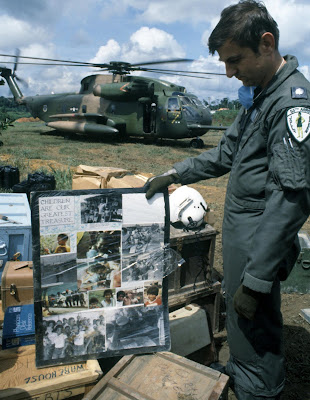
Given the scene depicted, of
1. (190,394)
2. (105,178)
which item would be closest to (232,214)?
(190,394)

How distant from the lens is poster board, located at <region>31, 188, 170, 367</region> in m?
2.20

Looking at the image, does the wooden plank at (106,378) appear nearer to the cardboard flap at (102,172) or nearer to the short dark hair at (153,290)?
the short dark hair at (153,290)

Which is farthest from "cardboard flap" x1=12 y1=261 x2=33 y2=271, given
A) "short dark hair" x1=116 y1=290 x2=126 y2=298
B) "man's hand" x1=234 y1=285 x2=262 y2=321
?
"man's hand" x1=234 y1=285 x2=262 y2=321

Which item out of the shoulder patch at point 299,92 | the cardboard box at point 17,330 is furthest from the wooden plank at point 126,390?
the shoulder patch at point 299,92

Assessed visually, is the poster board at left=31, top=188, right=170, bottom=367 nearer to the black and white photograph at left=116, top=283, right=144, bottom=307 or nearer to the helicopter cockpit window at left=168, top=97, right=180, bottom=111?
the black and white photograph at left=116, top=283, right=144, bottom=307

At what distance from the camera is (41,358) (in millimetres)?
2223

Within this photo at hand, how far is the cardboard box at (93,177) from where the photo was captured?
441cm

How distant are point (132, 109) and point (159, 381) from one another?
1582 cm

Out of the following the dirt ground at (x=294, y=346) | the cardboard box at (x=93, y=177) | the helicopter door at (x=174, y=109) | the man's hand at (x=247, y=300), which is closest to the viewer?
the man's hand at (x=247, y=300)

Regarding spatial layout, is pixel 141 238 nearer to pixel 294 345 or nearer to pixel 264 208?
pixel 264 208

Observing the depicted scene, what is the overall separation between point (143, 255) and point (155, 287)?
24 centimetres

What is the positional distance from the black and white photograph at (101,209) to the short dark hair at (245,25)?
1084mm

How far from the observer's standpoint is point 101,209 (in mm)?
2270

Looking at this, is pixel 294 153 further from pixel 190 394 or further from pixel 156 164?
pixel 156 164
